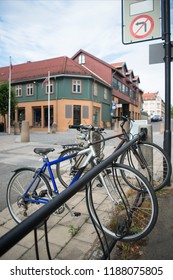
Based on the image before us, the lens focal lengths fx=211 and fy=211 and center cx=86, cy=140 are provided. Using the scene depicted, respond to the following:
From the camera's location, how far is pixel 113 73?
32156 mm

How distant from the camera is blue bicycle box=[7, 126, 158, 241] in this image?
222cm

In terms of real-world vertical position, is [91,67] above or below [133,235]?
above

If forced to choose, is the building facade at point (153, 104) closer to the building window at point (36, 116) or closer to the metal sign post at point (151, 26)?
the building window at point (36, 116)

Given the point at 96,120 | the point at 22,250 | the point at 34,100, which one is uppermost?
the point at 34,100

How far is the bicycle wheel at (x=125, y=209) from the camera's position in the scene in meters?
2.10

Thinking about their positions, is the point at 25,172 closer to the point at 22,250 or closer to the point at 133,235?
the point at 22,250

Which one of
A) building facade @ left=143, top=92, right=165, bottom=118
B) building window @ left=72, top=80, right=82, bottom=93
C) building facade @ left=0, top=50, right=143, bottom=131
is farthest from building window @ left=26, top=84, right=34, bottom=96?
building facade @ left=143, top=92, right=165, bottom=118

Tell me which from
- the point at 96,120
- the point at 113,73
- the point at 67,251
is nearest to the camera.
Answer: the point at 67,251

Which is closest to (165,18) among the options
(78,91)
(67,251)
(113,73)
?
(67,251)

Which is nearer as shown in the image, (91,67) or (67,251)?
(67,251)

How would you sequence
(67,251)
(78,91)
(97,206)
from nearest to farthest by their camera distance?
1. (67,251)
2. (97,206)
3. (78,91)

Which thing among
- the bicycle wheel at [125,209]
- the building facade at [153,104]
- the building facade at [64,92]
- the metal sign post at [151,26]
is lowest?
the bicycle wheel at [125,209]

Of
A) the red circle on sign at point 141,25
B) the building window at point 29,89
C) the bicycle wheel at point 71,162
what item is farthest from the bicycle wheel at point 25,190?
the building window at point 29,89
